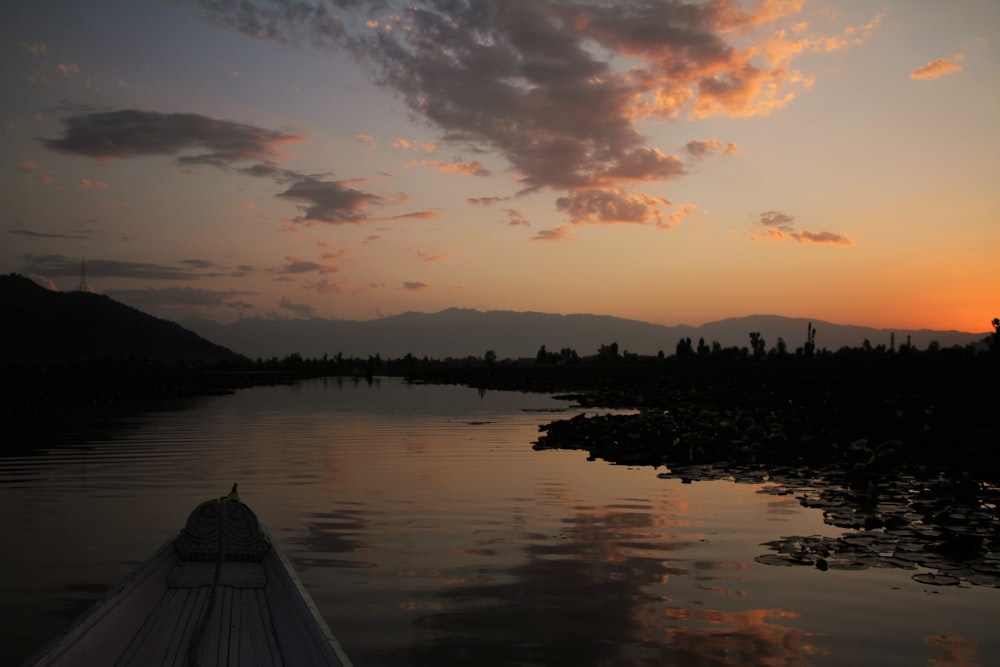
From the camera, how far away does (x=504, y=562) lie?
9648mm

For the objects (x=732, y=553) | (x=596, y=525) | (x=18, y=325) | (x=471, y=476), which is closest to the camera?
(x=732, y=553)

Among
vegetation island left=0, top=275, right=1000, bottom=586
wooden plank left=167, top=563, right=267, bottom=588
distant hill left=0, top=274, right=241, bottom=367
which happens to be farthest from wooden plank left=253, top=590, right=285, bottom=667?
distant hill left=0, top=274, right=241, bottom=367

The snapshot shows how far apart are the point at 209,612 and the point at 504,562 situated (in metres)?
4.31

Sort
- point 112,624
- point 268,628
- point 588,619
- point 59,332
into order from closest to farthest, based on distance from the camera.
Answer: point 112,624, point 268,628, point 588,619, point 59,332

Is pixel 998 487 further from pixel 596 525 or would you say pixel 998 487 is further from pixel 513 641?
pixel 513 641

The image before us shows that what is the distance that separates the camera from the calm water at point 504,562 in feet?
22.4

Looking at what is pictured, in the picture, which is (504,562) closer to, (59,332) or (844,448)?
(844,448)

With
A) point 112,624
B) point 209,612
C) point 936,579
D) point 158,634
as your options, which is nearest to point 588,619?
point 209,612

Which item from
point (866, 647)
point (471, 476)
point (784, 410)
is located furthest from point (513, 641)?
point (784, 410)

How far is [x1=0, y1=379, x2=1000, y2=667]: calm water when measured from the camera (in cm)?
682

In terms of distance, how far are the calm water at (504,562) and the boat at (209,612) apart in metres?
0.79

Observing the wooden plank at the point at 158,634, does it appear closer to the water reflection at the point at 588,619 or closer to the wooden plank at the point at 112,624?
the wooden plank at the point at 112,624

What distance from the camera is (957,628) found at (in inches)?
280

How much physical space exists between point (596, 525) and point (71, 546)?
7.91 metres
